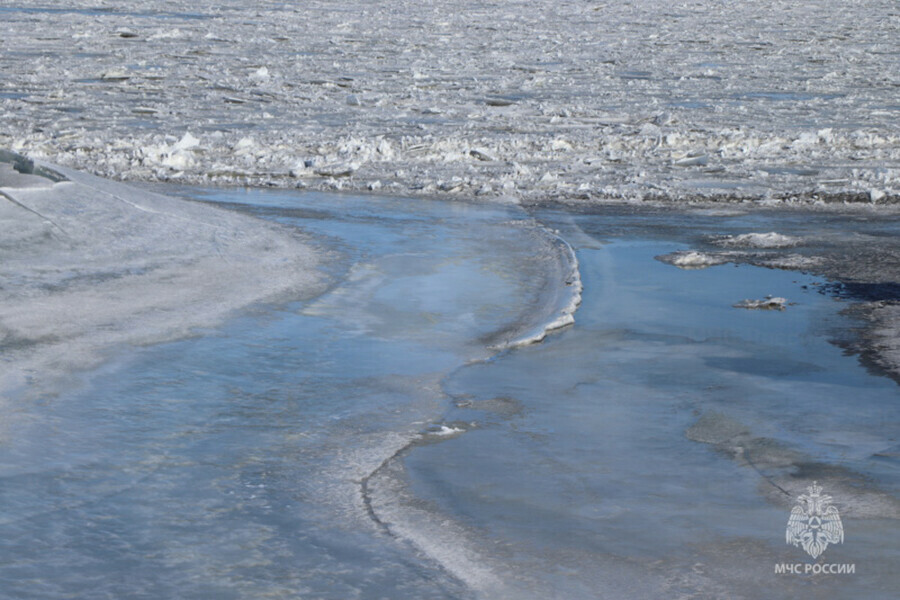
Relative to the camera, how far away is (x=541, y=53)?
22922 millimetres

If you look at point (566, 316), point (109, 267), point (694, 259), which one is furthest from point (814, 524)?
Result: point (109, 267)

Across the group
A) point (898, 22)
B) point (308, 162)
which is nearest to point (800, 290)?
point (308, 162)

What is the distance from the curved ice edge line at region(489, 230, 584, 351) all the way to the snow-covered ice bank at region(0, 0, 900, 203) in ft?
9.43

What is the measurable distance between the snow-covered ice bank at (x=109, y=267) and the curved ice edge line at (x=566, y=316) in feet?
4.95

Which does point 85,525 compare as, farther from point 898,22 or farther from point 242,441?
point 898,22

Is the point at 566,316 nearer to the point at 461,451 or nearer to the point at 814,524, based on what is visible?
the point at 461,451

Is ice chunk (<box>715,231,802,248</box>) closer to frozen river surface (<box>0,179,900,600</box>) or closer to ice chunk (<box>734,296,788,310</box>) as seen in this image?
frozen river surface (<box>0,179,900,600</box>)

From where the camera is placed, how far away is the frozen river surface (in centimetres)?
340

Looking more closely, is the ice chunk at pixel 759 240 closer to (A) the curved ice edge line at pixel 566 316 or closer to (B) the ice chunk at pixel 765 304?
(A) the curved ice edge line at pixel 566 316

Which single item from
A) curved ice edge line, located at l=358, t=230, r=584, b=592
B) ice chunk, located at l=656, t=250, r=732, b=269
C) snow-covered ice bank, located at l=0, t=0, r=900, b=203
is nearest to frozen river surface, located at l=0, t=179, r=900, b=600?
curved ice edge line, located at l=358, t=230, r=584, b=592

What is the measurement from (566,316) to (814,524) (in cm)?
279

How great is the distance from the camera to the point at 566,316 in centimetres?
638

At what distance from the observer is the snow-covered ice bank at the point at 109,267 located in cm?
557

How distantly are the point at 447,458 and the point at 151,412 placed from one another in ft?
4.15
